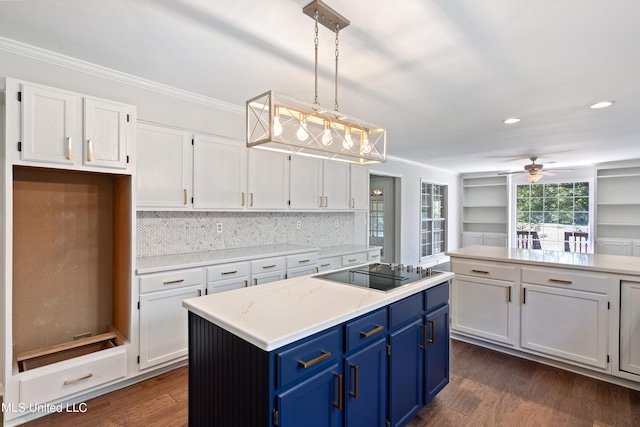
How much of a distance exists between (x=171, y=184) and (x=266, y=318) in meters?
1.93

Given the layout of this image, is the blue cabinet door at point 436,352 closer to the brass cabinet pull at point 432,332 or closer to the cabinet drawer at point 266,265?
the brass cabinet pull at point 432,332

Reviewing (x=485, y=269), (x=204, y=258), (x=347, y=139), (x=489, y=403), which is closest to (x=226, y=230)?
(x=204, y=258)

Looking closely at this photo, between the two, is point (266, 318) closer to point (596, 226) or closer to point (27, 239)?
point (27, 239)

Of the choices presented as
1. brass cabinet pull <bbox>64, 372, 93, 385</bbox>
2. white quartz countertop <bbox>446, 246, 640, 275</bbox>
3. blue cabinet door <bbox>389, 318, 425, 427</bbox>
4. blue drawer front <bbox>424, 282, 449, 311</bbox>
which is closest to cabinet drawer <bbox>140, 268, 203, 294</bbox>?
brass cabinet pull <bbox>64, 372, 93, 385</bbox>

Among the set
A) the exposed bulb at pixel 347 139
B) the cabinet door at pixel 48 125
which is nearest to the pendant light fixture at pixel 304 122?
the exposed bulb at pixel 347 139

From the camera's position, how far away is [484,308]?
313cm

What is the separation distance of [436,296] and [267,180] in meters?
2.18

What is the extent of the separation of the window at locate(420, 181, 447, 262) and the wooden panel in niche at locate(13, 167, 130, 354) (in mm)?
6254

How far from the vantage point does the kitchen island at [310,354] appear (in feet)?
4.20

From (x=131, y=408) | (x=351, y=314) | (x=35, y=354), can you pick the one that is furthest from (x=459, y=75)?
(x=35, y=354)

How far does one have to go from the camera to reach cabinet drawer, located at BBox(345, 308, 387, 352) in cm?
154

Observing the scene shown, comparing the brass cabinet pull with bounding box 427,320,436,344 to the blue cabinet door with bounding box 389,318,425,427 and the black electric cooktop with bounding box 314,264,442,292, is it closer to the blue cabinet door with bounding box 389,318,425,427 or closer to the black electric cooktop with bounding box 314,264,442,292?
the blue cabinet door with bounding box 389,318,425,427

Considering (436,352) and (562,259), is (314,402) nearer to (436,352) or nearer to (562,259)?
(436,352)

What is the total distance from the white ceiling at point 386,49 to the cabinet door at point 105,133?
15.2 inches
